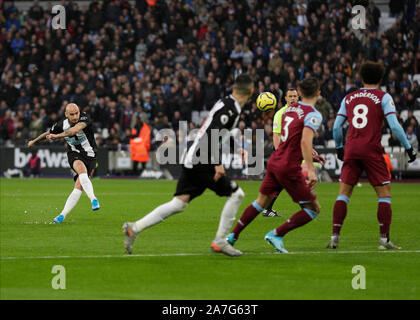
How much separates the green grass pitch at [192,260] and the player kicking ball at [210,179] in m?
0.37

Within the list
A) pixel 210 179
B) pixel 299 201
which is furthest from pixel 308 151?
pixel 210 179

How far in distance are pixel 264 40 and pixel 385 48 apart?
17.2ft

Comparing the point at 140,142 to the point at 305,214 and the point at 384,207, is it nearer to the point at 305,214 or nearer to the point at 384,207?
the point at 384,207

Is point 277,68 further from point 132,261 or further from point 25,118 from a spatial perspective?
point 132,261

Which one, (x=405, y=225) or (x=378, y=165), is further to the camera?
(x=405, y=225)

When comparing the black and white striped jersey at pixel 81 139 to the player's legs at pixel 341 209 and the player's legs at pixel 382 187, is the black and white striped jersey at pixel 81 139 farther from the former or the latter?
the player's legs at pixel 382 187

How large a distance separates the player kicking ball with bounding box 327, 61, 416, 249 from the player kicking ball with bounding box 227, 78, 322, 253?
0.72m

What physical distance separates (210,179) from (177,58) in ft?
85.1

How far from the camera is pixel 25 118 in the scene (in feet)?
115

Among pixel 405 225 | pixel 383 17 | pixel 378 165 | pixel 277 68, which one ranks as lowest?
pixel 405 225

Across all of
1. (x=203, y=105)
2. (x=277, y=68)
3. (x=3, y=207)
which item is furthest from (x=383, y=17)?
(x=3, y=207)

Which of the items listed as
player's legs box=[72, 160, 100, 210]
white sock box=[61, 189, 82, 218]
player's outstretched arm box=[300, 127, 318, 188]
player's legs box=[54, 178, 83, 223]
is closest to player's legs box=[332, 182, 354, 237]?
player's outstretched arm box=[300, 127, 318, 188]

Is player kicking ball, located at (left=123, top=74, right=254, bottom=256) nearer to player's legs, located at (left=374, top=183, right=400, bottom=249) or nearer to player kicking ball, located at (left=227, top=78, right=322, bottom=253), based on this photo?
player kicking ball, located at (left=227, top=78, right=322, bottom=253)

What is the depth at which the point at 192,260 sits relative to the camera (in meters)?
9.94
